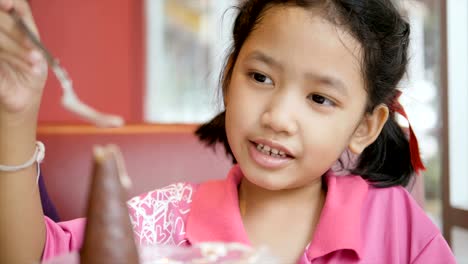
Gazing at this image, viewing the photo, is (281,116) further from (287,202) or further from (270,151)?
(287,202)

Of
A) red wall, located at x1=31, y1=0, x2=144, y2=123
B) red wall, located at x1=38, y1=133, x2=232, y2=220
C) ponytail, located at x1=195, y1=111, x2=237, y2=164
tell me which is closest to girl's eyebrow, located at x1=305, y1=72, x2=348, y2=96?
ponytail, located at x1=195, y1=111, x2=237, y2=164

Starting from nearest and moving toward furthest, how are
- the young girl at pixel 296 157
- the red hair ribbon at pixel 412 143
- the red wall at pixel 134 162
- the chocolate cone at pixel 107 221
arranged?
1. the chocolate cone at pixel 107 221
2. the young girl at pixel 296 157
3. the red hair ribbon at pixel 412 143
4. the red wall at pixel 134 162

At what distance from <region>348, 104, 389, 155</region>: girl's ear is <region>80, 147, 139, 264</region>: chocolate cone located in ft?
2.31

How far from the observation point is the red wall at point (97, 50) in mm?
4230

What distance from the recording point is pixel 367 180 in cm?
122

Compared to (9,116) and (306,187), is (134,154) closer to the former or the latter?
(306,187)

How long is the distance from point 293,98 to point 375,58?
237 millimetres

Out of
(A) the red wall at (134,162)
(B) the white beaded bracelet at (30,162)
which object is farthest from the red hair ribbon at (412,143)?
(B) the white beaded bracelet at (30,162)

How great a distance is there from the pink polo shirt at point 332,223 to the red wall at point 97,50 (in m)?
3.01

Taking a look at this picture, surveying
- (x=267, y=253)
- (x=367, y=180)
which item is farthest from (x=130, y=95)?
(x=267, y=253)

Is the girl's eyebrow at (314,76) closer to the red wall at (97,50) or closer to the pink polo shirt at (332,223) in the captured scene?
the pink polo shirt at (332,223)

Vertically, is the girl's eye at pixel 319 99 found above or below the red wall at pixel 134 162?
above

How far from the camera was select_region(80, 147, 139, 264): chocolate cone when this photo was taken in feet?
1.64

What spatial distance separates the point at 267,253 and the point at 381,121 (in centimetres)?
65
